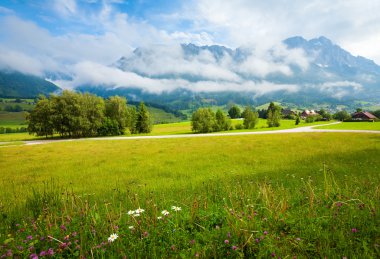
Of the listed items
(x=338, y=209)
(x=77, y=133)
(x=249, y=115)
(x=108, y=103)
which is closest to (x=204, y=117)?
(x=249, y=115)

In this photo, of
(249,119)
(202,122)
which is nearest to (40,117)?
(202,122)

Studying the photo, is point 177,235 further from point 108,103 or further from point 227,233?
point 108,103

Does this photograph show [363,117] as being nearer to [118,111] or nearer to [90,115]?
[118,111]

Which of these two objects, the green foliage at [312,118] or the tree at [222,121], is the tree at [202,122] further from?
the green foliage at [312,118]

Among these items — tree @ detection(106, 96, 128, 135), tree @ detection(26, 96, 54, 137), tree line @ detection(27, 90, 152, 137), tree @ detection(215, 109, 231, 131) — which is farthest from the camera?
tree @ detection(215, 109, 231, 131)

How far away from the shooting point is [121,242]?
156 inches

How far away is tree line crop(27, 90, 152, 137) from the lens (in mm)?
63531

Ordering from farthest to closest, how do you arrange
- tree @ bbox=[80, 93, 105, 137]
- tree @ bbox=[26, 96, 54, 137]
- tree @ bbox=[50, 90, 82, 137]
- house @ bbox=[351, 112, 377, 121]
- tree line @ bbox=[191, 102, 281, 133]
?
house @ bbox=[351, 112, 377, 121], tree line @ bbox=[191, 102, 281, 133], tree @ bbox=[80, 93, 105, 137], tree @ bbox=[50, 90, 82, 137], tree @ bbox=[26, 96, 54, 137]

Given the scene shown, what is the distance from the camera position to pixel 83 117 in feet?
219

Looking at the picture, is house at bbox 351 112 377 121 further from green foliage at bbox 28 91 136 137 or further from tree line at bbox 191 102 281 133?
green foliage at bbox 28 91 136 137

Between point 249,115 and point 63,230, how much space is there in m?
93.4

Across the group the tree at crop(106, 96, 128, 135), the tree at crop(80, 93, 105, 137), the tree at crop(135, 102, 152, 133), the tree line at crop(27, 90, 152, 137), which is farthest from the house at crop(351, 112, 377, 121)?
the tree at crop(80, 93, 105, 137)

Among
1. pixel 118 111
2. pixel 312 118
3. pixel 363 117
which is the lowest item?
pixel 363 117

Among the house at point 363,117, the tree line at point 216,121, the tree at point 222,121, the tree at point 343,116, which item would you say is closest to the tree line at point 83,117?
the tree line at point 216,121
